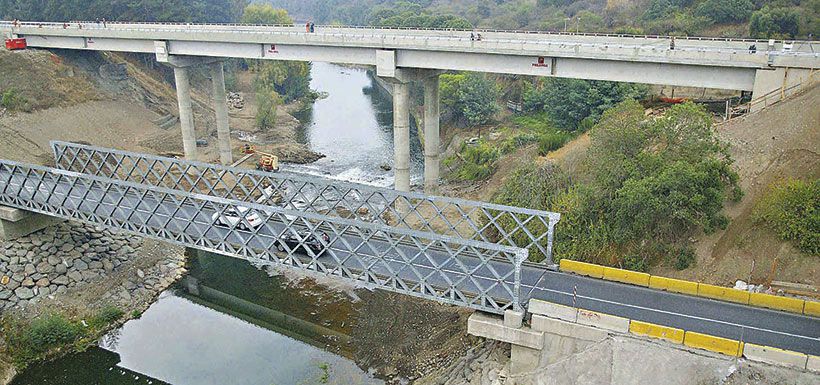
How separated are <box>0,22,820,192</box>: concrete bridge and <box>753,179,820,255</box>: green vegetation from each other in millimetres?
9075

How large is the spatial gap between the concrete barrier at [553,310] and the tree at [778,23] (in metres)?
51.8

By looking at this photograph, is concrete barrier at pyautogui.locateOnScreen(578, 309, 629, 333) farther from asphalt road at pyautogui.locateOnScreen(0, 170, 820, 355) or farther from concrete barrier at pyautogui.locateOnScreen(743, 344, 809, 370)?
concrete barrier at pyautogui.locateOnScreen(743, 344, 809, 370)

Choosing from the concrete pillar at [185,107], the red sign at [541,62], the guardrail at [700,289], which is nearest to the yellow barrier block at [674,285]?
the guardrail at [700,289]

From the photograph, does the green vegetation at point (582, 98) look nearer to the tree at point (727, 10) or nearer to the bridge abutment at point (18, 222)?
the tree at point (727, 10)

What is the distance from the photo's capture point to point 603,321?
2192 cm

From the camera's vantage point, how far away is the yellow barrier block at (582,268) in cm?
2603

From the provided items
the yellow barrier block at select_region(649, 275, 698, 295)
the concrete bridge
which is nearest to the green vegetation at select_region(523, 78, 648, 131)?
the concrete bridge

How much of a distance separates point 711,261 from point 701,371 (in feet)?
32.5

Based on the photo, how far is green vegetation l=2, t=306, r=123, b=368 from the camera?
30141 mm

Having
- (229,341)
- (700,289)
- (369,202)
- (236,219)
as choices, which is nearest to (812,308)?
(700,289)

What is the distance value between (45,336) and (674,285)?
29.0 m

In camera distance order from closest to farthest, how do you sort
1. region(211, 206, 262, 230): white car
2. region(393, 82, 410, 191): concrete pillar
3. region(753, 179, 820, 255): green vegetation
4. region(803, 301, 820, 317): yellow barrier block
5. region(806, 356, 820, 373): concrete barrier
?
region(806, 356, 820, 373): concrete barrier < region(803, 301, 820, 317): yellow barrier block < region(753, 179, 820, 255): green vegetation < region(211, 206, 262, 230): white car < region(393, 82, 410, 191): concrete pillar

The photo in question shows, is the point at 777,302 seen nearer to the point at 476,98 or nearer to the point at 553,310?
the point at 553,310

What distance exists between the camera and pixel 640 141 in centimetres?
3225
